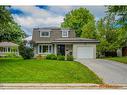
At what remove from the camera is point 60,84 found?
1436 cm

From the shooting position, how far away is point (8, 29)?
1919cm

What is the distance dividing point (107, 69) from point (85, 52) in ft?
3.85

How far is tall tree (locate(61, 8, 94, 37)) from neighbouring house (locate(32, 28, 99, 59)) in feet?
0.77

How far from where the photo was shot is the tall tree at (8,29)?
17281mm

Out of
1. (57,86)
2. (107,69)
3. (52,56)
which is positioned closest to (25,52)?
(52,56)

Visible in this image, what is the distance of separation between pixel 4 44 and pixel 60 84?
123 inches

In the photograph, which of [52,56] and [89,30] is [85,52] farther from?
[52,56]

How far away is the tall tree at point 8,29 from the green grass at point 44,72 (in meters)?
1.62

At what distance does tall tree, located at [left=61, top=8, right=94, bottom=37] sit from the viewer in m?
15.5

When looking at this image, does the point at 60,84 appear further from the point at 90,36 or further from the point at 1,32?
the point at 1,32

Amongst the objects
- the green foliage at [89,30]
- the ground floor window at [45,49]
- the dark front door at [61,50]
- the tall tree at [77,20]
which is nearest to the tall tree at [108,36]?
the green foliage at [89,30]

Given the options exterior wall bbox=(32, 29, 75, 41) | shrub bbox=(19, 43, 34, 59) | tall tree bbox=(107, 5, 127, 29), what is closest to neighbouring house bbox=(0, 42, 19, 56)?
shrub bbox=(19, 43, 34, 59)

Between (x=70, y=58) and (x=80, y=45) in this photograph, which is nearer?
(x=70, y=58)
